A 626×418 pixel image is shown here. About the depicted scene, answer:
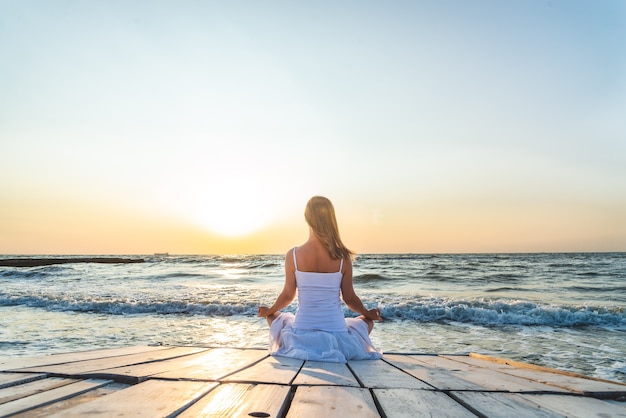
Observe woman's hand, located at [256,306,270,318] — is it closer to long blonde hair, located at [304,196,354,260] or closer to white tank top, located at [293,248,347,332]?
white tank top, located at [293,248,347,332]

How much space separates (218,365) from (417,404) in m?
1.46

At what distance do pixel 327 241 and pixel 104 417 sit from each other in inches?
93.8

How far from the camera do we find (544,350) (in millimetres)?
7328

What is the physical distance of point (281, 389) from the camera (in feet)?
6.77

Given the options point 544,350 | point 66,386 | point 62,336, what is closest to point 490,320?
point 544,350

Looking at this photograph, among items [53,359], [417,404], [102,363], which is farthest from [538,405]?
[53,359]

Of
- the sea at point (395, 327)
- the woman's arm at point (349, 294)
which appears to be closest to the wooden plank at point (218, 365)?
the woman's arm at point (349, 294)

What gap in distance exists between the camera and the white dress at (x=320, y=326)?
11.7 feet

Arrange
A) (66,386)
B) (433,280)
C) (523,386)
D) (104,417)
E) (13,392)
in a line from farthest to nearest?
1. (433,280)
2. (523,386)
3. (66,386)
4. (13,392)
5. (104,417)

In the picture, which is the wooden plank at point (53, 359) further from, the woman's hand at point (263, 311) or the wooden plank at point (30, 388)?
the woman's hand at point (263, 311)

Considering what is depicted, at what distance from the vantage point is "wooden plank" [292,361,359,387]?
231 cm

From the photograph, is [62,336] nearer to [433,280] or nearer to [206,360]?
[206,360]

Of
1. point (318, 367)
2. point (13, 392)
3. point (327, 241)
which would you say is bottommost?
point (318, 367)

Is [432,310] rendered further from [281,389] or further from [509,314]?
[281,389]
